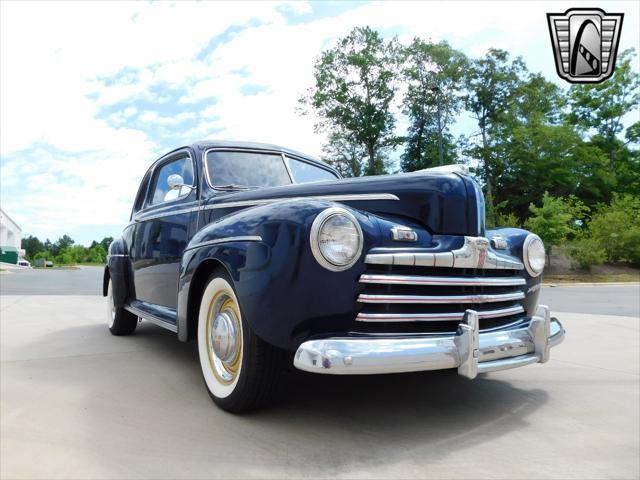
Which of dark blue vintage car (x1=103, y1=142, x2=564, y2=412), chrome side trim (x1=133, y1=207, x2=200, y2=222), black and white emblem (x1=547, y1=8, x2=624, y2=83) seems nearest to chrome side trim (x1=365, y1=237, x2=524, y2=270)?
dark blue vintage car (x1=103, y1=142, x2=564, y2=412)

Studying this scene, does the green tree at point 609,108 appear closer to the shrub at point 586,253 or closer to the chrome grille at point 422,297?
the shrub at point 586,253

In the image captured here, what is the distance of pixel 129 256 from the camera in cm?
488

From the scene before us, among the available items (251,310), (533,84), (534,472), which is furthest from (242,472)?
(533,84)

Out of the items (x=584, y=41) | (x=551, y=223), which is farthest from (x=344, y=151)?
(x=584, y=41)

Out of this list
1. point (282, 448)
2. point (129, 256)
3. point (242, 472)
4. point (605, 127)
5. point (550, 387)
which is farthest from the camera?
point (605, 127)

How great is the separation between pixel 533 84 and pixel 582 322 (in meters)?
33.8

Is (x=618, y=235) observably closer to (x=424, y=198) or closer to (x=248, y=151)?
(x=248, y=151)

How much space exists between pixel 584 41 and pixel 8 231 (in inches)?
3501

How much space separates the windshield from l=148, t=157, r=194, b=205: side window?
0.23m

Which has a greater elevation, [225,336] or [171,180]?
[171,180]

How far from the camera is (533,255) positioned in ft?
11.1

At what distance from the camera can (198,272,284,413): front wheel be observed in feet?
7.96

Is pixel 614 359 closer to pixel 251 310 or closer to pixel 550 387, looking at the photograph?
pixel 550 387

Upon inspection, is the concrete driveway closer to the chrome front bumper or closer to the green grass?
the chrome front bumper
